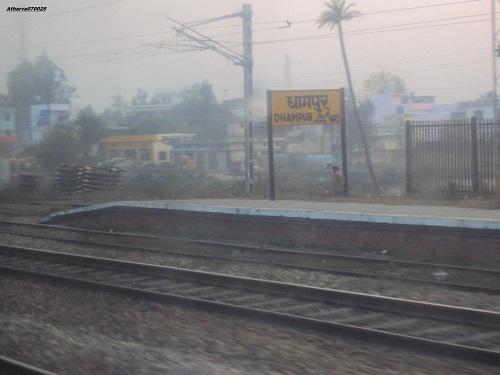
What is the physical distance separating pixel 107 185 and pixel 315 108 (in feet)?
56.6

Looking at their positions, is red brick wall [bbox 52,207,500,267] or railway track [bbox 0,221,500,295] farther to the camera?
red brick wall [bbox 52,207,500,267]

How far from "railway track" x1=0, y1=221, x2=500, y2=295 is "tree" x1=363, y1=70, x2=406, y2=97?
204ft

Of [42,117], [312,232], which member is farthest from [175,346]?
[42,117]

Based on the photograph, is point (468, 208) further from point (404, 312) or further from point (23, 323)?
point (23, 323)

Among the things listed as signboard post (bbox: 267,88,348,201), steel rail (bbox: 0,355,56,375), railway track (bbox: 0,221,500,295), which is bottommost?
railway track (bbox: 0,221,500,295)

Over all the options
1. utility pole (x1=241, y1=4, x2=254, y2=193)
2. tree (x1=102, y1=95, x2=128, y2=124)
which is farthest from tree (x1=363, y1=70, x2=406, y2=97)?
utility pole (x1=241, y1=4, x2=254, y2=193)

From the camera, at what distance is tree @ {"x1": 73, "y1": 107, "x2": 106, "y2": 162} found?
47688mm

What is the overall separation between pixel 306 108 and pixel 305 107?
43 mm

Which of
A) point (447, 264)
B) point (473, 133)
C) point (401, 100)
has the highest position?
point (401, 100)

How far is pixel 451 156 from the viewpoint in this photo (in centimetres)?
1816

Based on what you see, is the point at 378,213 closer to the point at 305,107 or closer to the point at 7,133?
the point at 305,107

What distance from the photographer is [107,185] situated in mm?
33594

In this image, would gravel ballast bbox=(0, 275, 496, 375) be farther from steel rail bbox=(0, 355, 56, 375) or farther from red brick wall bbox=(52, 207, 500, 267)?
red brick wall bbox=(52, 207, 500, 267)

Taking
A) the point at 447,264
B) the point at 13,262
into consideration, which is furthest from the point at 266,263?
the point at 13,262
